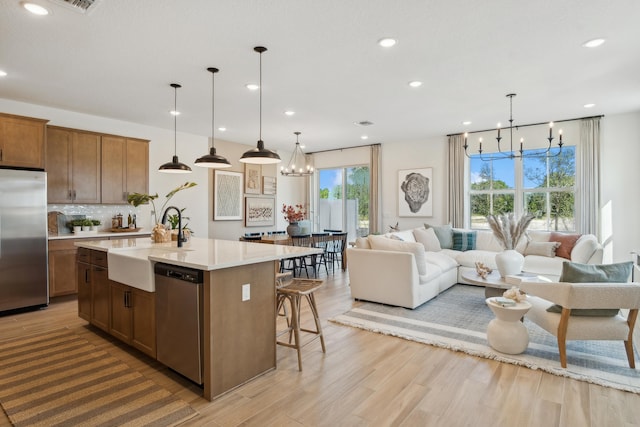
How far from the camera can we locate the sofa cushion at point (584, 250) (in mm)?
4969

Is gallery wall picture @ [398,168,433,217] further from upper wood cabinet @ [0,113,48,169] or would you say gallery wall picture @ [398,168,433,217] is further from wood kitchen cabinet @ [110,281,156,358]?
upper wood cabinet @ [0,113,48,169]

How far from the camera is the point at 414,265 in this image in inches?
169

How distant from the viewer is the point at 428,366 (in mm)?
2842

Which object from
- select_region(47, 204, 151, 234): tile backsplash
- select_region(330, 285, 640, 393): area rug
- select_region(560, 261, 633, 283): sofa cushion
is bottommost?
select_region(330, 285, 640, 393): area rug

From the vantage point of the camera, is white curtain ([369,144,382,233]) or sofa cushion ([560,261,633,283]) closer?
sofa cushion ([560,261,633,283])

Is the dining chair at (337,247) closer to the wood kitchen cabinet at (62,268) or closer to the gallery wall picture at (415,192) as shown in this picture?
the gallery wall picture at (415,192)

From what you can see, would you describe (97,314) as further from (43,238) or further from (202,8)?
(202,8)

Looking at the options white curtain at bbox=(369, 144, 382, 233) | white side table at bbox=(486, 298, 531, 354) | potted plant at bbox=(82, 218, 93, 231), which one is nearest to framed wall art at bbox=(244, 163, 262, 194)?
white curtain at bbox=(369, 144, 382, 233)

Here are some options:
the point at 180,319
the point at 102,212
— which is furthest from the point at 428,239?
the point at 102,212

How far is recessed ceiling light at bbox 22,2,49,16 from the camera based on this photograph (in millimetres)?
2531

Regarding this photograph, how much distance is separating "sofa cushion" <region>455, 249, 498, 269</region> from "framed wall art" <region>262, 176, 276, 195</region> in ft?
15.1

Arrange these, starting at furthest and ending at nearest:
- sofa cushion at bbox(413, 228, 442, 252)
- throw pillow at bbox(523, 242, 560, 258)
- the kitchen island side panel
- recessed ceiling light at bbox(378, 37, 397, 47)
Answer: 1. sofa cushion at bbox(413, 228, 442, 252)
2. throw pillow at bbox(523, 242, 560, 258)
3. recessed ceiling light at bbox(378, 37, 397, 47)
4. the kitchen island side panel

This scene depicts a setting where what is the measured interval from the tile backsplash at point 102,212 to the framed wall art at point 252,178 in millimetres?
2352

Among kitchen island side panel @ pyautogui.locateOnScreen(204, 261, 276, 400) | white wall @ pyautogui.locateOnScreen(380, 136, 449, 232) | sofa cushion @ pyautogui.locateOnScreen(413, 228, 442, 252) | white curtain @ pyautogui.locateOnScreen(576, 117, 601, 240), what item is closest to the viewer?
kitchen island side panel @ pyautogui.locateOnScreen(204, 261, 276, 400)
